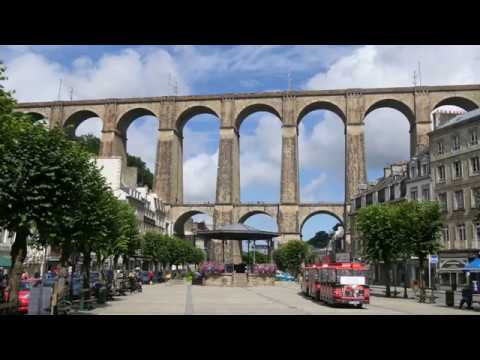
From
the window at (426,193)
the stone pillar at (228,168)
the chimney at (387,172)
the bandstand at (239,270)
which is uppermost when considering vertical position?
the stone pillar at (228,168)


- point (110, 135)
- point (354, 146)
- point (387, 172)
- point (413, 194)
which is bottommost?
point (413, 194)

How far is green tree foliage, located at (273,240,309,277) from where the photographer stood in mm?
76500

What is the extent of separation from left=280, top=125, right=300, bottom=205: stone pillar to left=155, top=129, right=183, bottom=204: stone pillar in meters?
18.9

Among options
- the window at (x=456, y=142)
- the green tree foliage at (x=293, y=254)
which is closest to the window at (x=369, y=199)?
the green tree foliage at (x=293, y=254)

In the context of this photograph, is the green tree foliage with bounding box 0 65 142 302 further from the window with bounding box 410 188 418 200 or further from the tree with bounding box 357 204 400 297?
the window with bounding box 410 188 418 200

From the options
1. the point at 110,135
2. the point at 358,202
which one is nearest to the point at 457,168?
the point at 358,202

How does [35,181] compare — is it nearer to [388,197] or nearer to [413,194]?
[413,194]

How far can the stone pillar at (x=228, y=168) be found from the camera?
81000mm

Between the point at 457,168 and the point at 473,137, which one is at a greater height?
the point at 473,137

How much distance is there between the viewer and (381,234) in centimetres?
3469

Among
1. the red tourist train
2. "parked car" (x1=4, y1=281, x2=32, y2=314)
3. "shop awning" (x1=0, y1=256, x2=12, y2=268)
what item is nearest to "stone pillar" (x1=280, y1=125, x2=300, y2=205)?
"shop awning" (x1=0, y1=256, x2=12, y2=268)

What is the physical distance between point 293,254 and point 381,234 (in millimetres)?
42554

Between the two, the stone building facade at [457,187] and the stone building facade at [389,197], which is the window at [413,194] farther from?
the stone building facade at [457,187]
